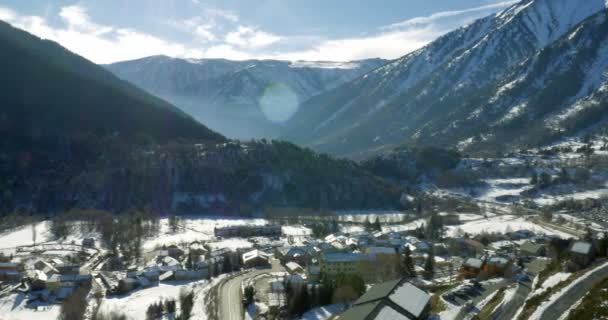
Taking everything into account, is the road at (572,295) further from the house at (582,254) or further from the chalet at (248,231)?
the chalet at (248,231)

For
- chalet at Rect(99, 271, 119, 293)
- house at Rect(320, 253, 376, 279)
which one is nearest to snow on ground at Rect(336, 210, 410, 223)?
house at Rect(320, 253, 376, 279)

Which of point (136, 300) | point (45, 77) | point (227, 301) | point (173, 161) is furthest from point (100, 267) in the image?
point (45, 77)

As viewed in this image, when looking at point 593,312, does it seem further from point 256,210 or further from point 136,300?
point 256,210

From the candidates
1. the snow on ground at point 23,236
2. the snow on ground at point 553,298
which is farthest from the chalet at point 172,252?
the snow on ground at point 553,298

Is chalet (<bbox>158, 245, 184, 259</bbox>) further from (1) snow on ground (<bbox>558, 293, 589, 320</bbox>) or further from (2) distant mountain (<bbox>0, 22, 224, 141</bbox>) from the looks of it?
(2) distant mountain (<bbox>0, 22, 224, 141</bbox>)

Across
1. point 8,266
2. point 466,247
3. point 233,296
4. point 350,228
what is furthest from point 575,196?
point 8,266
